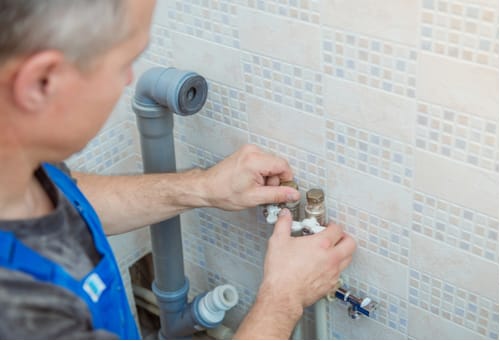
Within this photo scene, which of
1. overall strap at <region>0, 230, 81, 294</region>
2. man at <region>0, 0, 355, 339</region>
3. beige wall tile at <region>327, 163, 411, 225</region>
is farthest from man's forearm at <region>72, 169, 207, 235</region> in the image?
overall strap at <region>0, 230, 81, 294</region>

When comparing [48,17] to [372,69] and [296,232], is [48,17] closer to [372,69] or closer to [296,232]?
[372,69]

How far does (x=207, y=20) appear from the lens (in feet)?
3.99

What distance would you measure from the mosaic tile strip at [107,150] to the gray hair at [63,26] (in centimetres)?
72

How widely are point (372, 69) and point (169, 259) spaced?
23.2 inches

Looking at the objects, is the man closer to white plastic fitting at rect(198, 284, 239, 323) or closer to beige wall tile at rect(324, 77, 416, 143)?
beige wall tile at rect(324, 77, 416, 143)

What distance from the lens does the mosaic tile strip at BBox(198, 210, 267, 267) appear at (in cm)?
141

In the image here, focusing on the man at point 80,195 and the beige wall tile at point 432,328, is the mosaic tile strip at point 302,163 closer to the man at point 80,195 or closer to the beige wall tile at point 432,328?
the man at point 80,195

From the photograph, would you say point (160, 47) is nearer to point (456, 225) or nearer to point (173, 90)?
point (173, 90)

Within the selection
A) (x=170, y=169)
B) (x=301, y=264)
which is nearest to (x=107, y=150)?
(x=170, y=169)

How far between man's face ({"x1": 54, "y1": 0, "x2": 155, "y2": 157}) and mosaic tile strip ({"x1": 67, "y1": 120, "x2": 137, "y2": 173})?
648 mm

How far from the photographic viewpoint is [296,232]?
1.20 metres

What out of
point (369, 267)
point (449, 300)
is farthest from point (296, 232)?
point (449, 300)

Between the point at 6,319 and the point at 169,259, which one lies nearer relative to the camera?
the point at 6,319

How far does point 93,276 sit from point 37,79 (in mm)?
322
